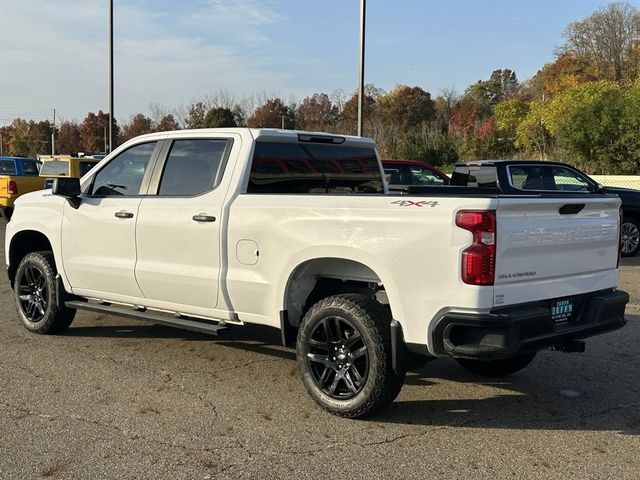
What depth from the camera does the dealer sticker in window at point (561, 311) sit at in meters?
4.29

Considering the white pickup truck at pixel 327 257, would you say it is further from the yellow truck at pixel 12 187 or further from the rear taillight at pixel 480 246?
the yellow truck at pixel 12 187

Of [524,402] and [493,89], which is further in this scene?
[493,89]

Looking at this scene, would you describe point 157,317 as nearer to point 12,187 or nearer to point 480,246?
point 480,246

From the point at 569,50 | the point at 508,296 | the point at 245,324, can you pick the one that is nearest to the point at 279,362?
the point at 245,324

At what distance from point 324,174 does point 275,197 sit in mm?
1034

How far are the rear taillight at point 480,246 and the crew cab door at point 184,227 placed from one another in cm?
202

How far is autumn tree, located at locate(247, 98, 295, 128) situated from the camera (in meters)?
51.4

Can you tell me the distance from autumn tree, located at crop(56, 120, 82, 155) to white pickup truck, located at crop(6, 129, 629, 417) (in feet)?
287

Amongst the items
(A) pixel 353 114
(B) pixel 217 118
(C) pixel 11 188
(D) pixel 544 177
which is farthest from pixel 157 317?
(A) pixel 353 114

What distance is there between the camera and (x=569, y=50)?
5894 cm

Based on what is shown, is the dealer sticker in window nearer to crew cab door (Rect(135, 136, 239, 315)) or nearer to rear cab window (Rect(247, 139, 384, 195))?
rear cab window (Rect(247, 139, 384, 195))

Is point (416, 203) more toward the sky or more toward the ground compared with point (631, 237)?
more toward the sky

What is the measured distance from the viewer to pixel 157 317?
5602 millimetres

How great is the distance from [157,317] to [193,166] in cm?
132
